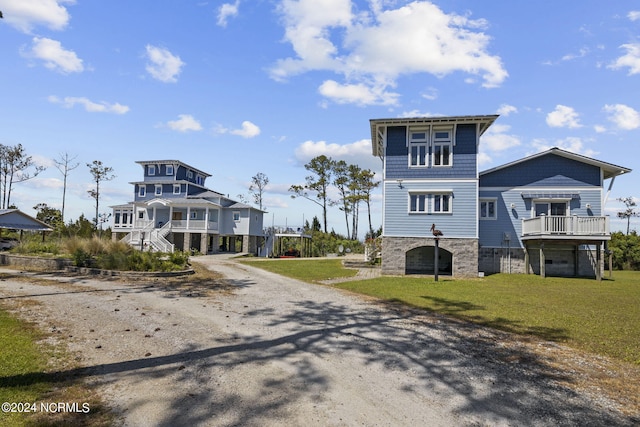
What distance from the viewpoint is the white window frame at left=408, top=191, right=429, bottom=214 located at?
20469 mm

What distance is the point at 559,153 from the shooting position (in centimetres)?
2161

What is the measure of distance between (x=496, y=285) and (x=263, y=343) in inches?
528

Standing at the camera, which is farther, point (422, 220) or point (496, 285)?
point (422, 220)

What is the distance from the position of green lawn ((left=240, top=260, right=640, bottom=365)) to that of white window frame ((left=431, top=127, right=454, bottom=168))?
22.0 ft

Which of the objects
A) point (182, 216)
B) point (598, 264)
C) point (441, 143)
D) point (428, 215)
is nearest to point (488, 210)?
point (428, 215)

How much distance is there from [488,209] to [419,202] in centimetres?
537

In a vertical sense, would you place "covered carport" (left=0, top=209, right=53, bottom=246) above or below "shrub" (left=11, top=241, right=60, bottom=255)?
above

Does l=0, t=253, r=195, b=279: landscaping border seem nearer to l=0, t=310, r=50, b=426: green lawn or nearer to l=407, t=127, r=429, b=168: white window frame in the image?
l=0, t=310, r=50, b=426: green lawn

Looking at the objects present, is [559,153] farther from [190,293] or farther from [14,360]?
[14,360]

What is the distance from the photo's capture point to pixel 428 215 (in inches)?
803

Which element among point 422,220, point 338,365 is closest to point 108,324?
point 338,365

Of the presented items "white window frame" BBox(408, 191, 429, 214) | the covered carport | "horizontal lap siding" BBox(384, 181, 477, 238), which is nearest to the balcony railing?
"horizontal lap siding" BBox(384, 181, 477, 238)

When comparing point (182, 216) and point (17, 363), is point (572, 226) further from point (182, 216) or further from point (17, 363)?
point (182, 216)

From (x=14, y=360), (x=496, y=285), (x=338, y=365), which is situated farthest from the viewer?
(x=496, y=285)
